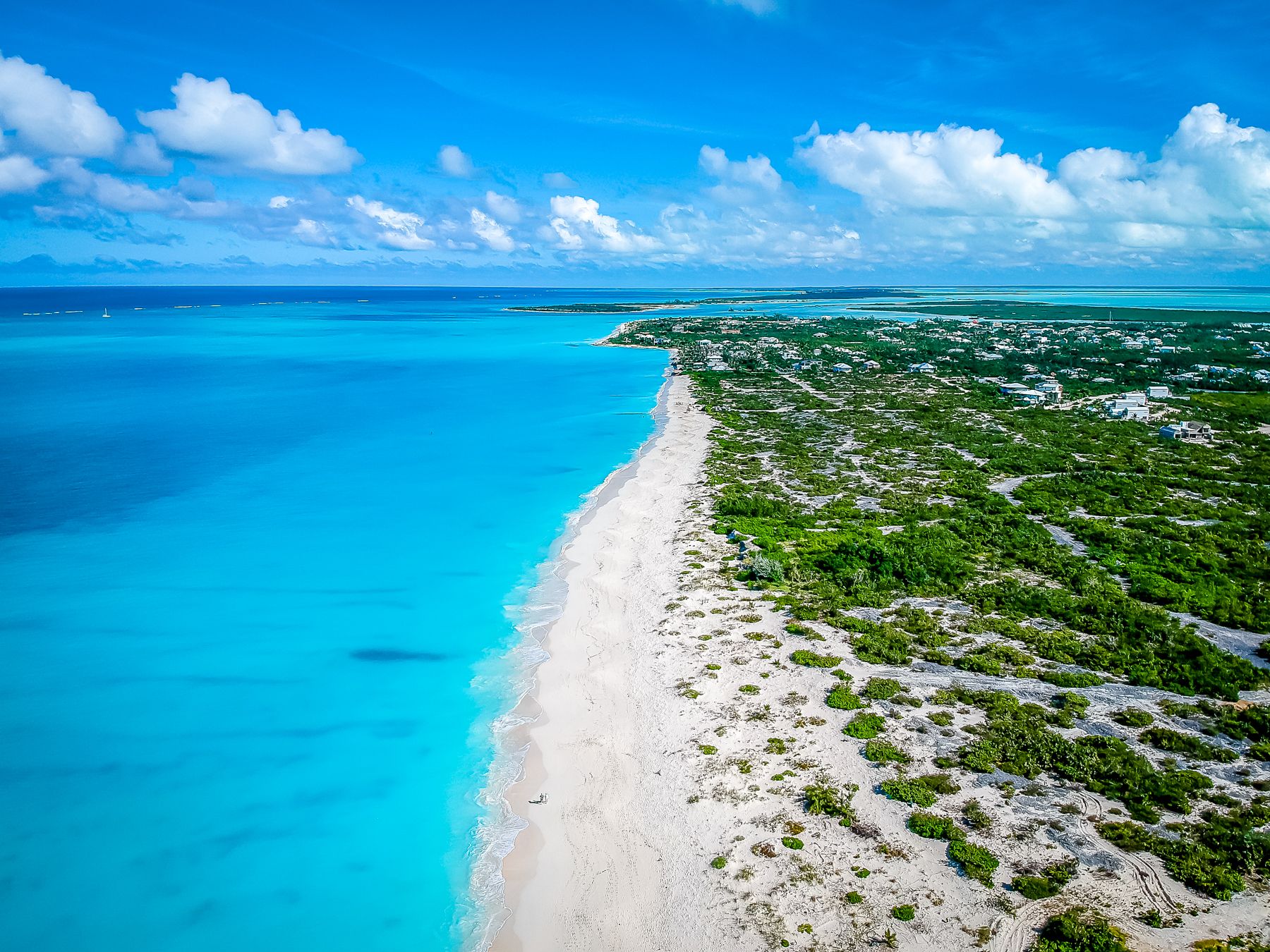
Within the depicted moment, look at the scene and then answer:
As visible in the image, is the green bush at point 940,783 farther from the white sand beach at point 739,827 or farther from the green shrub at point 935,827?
the green shrub at point 935,827

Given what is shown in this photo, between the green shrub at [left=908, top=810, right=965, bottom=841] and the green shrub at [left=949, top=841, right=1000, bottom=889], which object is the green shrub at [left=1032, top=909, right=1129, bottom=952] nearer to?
the green shrub at [left=949, top=841, right=1000, bottom=889]

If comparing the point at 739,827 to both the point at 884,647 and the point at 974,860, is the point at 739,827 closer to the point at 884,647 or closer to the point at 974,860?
the point at 974,860

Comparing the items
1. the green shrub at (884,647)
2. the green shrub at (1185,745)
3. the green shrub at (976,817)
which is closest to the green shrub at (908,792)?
the green shrub at (976,817)

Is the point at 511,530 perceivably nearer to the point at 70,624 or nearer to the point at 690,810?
the point at 70,624

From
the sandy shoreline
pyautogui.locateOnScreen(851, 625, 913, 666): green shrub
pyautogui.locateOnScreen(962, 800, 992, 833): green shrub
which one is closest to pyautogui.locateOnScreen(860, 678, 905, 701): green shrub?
pyautogui.locateOnScreen(851, 625, 913, 666): green shrub

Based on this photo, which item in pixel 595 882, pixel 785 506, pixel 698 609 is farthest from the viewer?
pixel 785 506

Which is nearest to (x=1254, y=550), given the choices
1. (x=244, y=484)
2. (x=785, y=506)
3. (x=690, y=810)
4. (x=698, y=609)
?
(x=785, y=506)
